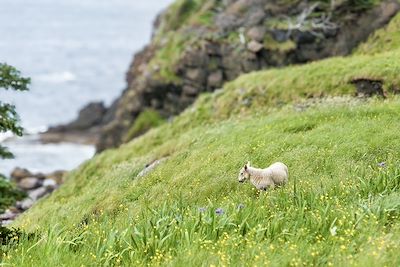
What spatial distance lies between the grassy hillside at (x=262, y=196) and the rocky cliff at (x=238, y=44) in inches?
562

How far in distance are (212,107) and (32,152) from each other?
3568cm

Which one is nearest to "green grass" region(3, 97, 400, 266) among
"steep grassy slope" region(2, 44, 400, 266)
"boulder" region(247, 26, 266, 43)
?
"steep grassy slope" region(2, 44, 400, 266)

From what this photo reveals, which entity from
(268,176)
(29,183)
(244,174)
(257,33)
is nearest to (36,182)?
(29,183)

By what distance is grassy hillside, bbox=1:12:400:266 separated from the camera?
10203 millimetres

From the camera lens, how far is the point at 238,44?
45.4m

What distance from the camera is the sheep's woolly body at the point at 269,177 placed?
1382 centimetres

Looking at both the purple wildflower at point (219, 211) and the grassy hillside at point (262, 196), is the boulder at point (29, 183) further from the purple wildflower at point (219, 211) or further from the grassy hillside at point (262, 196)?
the purple wildflower at point (219, 211)

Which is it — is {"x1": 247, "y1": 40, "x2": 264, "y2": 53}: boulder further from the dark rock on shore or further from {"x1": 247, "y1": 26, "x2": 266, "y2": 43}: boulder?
the dark rock on shore

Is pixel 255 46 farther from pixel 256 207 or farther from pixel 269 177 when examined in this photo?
pixel 256 207

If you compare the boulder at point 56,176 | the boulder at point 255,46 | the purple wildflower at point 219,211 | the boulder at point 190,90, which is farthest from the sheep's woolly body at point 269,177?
the boulder at point 56,176

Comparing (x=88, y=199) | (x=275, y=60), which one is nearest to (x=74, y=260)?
(x=88, y=199)

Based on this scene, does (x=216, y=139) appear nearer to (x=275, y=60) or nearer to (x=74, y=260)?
(x=74, y=260)

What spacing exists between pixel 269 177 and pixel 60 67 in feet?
346

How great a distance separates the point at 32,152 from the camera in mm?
61406
